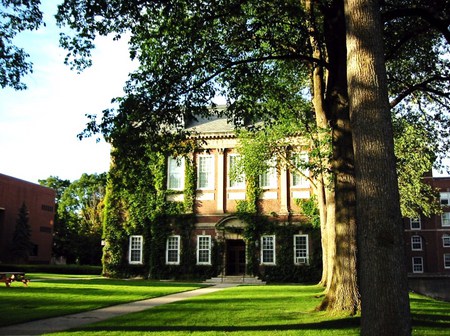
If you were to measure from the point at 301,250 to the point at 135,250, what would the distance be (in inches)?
469

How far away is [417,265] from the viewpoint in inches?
2087

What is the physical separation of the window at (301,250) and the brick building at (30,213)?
35428mm

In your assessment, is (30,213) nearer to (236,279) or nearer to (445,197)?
(236,279)

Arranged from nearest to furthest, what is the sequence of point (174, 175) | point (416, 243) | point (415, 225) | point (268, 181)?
1. point (268, 181)
2. point (174, 175)
3. point (416, 243)
4. point (415, 225)

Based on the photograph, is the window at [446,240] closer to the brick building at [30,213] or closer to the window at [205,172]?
the window at [205,172]

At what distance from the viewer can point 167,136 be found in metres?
12.2

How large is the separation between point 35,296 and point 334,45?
12.2m

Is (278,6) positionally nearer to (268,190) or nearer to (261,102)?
(261,102)

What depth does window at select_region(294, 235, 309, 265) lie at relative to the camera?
99.7ft

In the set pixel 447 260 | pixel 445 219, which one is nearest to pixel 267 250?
pixel 447 260

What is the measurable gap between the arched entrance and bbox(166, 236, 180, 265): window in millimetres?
3176

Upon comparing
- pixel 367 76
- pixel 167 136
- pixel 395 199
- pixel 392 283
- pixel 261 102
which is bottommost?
pixel 392 283

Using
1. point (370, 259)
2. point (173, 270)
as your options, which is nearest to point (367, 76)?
point (370, 259)

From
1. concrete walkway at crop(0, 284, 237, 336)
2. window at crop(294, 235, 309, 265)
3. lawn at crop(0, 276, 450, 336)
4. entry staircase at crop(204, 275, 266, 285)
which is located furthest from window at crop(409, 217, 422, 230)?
concrete walkway at crop(0, 284, 237, 336)
